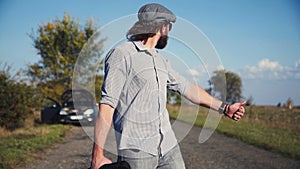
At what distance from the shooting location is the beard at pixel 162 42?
111 inches

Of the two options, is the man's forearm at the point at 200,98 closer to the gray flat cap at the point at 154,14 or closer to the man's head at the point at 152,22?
the man's head at the point at 152,22

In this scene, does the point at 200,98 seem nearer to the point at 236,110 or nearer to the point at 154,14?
the point at 236,110

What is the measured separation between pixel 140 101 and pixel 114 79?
226 millimetres

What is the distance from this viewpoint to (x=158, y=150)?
2600 mm

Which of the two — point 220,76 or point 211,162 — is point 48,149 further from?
point 220,76

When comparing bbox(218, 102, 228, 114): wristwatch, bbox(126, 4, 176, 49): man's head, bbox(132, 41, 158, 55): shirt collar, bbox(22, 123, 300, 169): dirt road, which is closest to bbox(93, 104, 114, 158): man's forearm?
bbox(132, 41, 158, 55): shirt collar

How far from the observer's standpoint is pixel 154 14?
8.76ft

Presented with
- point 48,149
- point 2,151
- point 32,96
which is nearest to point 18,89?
point 32,96

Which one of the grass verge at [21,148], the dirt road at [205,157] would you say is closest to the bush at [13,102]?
the grass verge at [21,148]

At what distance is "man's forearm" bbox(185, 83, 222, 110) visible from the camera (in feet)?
9.88

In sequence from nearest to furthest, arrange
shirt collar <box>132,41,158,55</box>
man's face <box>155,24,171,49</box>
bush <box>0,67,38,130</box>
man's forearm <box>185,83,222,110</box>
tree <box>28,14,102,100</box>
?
shirt collar <box>132,41,158,55</box>
man's face <box>155,24,171,49</box>
man's forearm <box>185,83,222,110</box>
bush <box>0,67,38,130</box>
tree <box>28,14,102,100</box>

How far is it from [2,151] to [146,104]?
7179 mm

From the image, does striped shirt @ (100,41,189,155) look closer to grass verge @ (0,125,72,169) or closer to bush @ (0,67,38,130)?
grass verge @ (0,125,72,169)

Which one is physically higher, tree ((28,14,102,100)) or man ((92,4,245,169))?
tree ((28,14,102,100))
